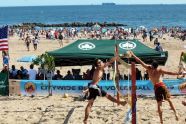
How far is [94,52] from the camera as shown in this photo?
14977 mm

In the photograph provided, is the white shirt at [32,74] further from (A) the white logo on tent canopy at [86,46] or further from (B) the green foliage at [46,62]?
(A) the white logo on tent canopy at [86,46]

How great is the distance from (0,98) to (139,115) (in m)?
4.90

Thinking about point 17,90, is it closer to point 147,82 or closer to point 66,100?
point 66,100

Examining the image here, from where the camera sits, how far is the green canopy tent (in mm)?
14914

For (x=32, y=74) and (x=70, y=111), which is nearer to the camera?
(x=70, y=111)

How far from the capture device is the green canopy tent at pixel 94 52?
14.9 metres

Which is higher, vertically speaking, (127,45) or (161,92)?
(127,45)

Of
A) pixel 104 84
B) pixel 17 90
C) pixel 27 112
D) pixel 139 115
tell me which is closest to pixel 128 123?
pixel 139 115

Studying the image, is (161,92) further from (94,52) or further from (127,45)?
(94,52)

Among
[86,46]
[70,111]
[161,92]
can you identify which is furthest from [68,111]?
[86,46]

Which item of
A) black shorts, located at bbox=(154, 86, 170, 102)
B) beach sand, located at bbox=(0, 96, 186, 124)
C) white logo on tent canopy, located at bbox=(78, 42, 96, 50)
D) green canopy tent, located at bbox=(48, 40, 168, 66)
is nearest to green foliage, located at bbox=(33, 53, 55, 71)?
green canopy tent, located at bbox=(48, 40, 168, 66)

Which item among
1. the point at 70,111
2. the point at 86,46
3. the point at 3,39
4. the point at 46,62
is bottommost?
the point at 70,111

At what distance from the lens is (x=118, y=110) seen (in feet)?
40.0

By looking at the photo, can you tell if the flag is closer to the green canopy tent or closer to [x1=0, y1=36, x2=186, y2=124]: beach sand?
the green canopy tent
